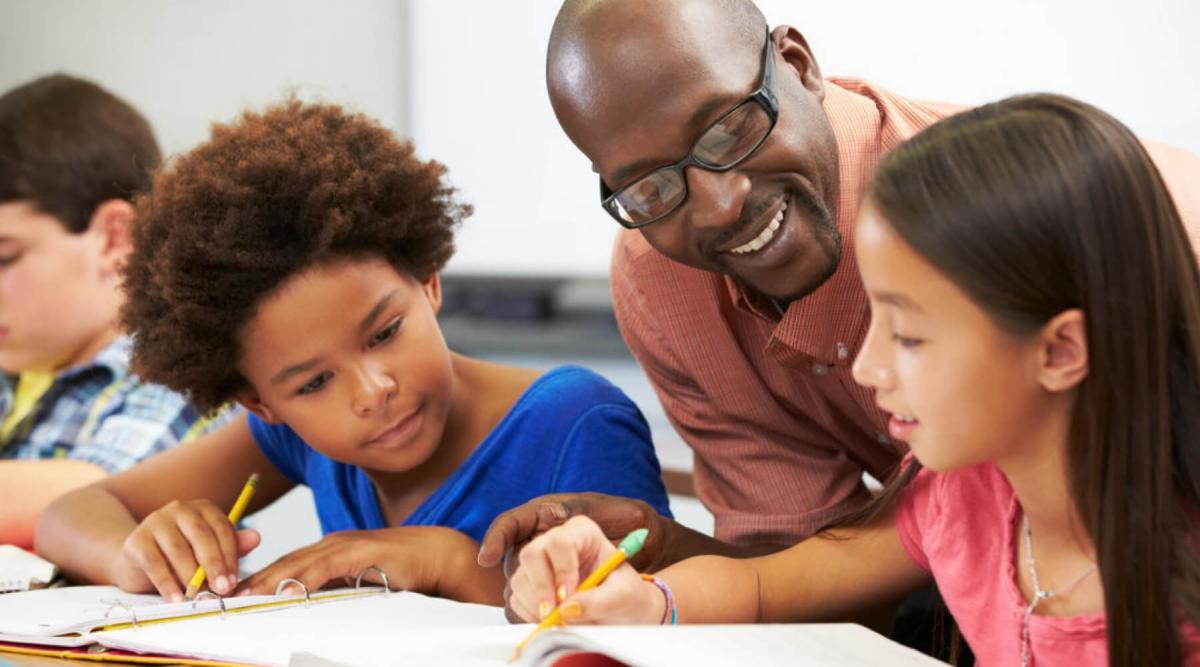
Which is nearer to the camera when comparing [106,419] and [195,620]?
[195,620]

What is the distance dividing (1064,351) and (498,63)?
2.52 metres

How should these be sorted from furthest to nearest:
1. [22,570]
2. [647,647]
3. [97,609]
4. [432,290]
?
[432,290], [22,570], [97,609], [647,647]

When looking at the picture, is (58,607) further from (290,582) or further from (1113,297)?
(1113,297)

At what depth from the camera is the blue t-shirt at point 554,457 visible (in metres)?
1.36

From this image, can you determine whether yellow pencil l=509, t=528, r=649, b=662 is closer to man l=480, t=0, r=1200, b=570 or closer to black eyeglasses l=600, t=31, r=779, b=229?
man l=480, t=0, r=1200, b=570

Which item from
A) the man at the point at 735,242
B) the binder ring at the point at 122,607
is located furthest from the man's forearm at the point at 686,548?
the binder ring at the point at 122,607

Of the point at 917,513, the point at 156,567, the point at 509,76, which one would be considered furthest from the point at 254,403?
Answer: the point at 509,76

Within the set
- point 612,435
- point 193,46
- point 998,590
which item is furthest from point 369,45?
point 998,590

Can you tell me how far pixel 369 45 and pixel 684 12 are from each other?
2.40 meters

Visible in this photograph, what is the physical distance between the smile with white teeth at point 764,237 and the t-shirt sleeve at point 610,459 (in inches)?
10.3

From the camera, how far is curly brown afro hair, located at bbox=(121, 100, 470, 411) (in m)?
1.32

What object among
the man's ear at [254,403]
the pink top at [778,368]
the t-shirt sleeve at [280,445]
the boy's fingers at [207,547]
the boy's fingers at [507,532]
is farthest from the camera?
the t-shirt sleeve at [280,445]

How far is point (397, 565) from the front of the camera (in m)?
1.22

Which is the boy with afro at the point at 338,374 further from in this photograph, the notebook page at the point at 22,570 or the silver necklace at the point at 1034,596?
the silver necklace at the point at 1034,596
